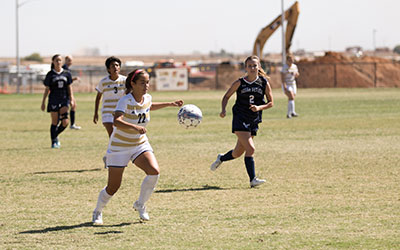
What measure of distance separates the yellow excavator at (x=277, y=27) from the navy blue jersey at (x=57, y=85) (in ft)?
160

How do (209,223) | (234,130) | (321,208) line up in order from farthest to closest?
(234,130)
(321,208)
(209,223)

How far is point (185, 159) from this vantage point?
1510cm

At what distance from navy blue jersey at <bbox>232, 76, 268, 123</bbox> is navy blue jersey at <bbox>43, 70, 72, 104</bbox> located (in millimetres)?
7014

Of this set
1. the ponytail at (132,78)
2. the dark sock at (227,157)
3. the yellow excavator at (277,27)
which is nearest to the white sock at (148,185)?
the ponytail at (132,78)

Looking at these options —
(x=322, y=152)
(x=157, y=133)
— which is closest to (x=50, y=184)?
(x=322, y=152)

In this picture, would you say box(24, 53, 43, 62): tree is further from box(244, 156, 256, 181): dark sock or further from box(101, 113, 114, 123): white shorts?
box(244, 156, 256, 181): dark sock

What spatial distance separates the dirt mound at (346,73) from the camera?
64.6 m

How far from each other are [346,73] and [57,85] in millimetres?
51242

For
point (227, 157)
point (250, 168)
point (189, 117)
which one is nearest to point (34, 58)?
point (227, 157)

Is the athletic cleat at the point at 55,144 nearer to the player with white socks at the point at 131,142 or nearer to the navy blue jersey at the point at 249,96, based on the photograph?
the navy blue jersey at the point at 249,96

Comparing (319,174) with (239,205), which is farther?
(319,174)

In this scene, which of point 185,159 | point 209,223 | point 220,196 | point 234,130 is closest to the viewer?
point 209,223

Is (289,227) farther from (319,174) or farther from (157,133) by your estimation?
(157,133)

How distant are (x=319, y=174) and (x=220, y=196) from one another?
2.75m
